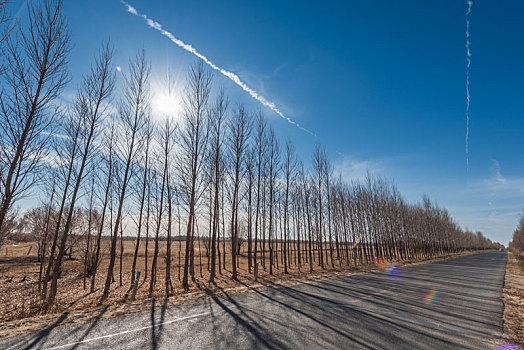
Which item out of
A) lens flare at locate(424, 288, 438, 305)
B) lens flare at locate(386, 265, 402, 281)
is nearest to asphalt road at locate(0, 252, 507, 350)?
lens flare at locate(424, 288, 438, 305)

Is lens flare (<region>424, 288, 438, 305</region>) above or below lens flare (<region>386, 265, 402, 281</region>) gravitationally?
above

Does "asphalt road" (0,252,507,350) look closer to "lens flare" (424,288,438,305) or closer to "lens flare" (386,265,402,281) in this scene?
"lens flare" (424,288,438,305)

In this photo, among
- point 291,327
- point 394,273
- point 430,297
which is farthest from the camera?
point 394,273

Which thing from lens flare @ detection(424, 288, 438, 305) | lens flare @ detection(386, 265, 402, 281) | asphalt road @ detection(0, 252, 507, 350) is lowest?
lens flare @ detection(386, 265, 402, 281)

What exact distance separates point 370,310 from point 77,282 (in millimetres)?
22824

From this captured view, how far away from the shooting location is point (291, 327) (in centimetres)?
652

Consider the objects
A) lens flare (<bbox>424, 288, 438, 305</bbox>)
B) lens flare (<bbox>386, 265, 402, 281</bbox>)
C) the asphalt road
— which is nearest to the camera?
the asphalt road

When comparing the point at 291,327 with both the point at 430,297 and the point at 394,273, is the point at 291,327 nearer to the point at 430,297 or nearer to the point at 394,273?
the point at 430,297

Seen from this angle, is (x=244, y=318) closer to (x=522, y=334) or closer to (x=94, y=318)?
(x=94, y=318)

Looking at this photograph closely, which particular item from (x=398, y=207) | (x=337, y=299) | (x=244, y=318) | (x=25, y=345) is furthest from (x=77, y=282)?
(x=398, y=207)

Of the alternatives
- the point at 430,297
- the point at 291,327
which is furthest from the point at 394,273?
the point at 291,327

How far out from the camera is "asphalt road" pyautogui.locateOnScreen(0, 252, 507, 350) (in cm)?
542

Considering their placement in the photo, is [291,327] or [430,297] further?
[430,297]

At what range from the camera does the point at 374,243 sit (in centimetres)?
3781
